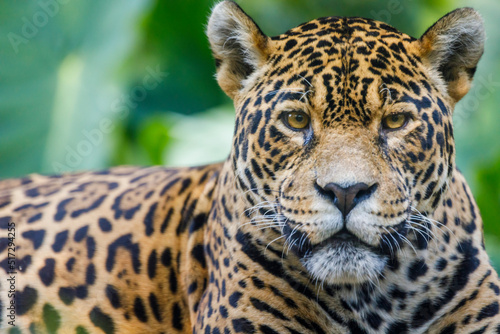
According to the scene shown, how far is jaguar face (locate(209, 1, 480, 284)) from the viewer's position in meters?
4.14

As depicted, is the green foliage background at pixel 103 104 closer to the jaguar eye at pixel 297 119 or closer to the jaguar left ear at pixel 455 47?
the jaguar left ear at pixel 455 47

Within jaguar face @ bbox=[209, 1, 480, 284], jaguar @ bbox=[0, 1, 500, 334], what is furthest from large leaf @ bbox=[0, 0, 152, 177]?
jaguar face @ bbox=[209, 1, 480, 284]

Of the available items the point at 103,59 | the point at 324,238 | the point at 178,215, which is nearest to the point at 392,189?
the point at 324,238

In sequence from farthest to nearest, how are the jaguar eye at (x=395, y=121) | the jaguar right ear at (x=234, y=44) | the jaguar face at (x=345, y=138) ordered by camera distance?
the jaguar right ear at (x=234, y=44) → the jaguar eye at (x=395, y=121) → the jaguar face at (x=345, y=138)

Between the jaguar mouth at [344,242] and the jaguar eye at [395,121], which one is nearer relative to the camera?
the jaguar mouth at [344,242]

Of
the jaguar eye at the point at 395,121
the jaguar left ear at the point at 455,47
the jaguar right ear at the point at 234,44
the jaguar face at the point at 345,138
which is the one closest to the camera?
the jaguar face at the point at 345,138

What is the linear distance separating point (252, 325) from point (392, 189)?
47.9 inches

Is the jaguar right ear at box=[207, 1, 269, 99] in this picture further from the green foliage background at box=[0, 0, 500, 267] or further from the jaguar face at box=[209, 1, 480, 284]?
the green foliage background at box=[0, 0, 500, 267]

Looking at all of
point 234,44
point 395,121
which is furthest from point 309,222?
point 234,44

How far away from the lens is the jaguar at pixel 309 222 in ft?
14.0

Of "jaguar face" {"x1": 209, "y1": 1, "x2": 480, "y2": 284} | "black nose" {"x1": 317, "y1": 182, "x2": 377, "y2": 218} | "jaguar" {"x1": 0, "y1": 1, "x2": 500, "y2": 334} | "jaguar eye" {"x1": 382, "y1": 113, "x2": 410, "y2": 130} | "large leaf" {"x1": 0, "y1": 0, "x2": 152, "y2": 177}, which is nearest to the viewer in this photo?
"black nose" {"x1": 317, "y1": 182, "x2": 377, "y2": 218}

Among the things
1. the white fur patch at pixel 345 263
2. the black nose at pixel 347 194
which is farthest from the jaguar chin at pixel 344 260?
the black nose at pixel 347 194

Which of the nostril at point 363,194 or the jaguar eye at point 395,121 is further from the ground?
the jaguar eye at point 395,121

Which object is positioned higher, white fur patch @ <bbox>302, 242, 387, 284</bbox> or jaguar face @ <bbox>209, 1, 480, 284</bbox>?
jaguar face @ <bbox>209, 1, 480, 284</bbox>
